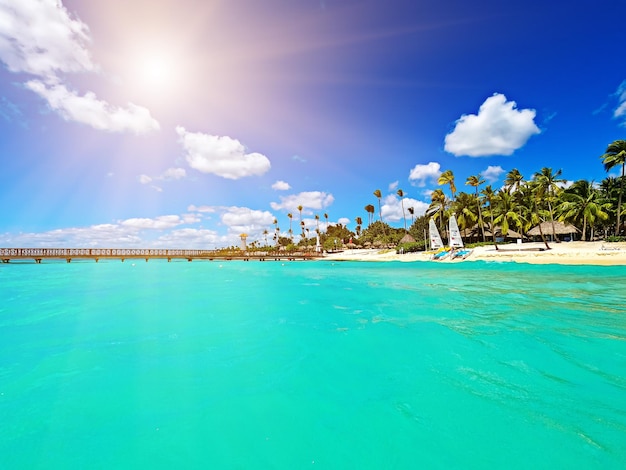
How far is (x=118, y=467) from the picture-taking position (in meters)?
3.71

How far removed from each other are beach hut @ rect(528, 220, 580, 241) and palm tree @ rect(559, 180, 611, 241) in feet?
6.32

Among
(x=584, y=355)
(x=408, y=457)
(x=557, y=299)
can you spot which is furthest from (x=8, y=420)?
(x=557, y=299)

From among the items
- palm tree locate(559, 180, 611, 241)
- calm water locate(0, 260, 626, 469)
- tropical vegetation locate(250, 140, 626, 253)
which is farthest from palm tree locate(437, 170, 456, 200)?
calm water locate(0, 260, 626, 469)

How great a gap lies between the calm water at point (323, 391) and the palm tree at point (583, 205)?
138 ft

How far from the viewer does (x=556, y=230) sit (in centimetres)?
4869

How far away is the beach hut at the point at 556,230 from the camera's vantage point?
47972 millimetres

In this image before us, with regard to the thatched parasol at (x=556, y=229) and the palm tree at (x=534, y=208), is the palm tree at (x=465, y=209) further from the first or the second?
the thatched parasol at (x=556, y=229)

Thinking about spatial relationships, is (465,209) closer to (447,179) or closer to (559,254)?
(447,179)

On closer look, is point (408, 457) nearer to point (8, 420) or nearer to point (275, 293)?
point (8, 420)

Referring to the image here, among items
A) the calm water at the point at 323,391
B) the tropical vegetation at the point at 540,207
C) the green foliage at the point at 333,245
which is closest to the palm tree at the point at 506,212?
the tropical vegetation at the point at 540,207

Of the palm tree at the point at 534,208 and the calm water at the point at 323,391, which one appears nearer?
the calm water at the point at 323,391

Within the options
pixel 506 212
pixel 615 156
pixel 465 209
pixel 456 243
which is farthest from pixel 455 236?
pixel 615 156

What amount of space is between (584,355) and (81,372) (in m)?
11.4

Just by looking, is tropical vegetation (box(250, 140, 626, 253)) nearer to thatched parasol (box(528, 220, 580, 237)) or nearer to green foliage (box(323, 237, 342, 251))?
thatched parasol (box(528, 220, 580, 237))
